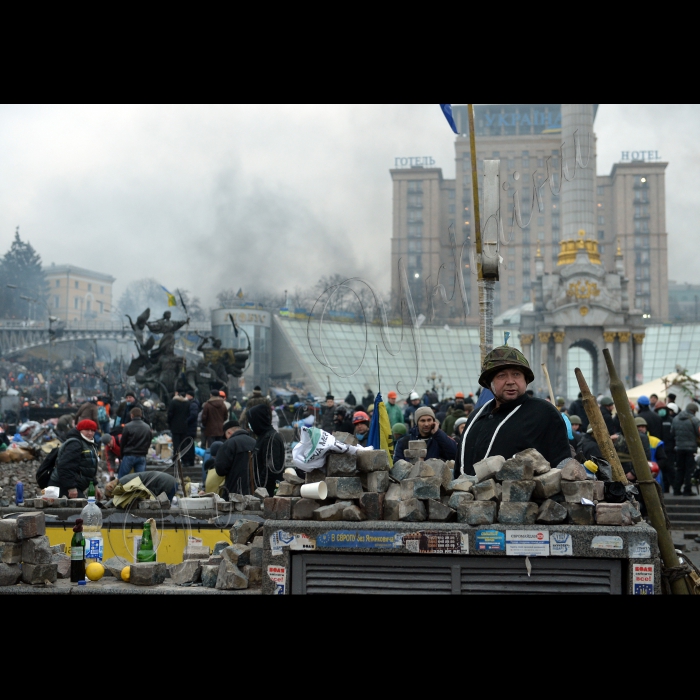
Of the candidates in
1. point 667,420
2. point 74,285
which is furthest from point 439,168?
point 667,420

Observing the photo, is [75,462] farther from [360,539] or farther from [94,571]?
[360,539]

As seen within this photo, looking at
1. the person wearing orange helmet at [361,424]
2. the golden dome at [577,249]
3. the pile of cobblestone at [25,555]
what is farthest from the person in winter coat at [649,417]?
the golden dome at [577,249]

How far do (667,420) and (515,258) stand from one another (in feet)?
289

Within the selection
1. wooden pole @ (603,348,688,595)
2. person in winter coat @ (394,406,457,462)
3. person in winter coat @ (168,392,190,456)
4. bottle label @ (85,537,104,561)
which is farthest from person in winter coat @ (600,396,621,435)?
bottle label @ (85,537,104,561)

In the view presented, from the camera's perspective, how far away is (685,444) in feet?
43.2

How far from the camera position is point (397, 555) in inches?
146

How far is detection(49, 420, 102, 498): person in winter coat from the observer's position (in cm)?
832

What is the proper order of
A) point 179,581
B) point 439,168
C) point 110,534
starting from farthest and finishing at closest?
point 439,168 < point 110,534 < point 179,581

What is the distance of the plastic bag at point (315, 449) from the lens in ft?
12.8

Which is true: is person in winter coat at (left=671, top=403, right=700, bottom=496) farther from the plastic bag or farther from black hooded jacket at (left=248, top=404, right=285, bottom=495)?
the plastic bag

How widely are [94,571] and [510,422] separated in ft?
7.65

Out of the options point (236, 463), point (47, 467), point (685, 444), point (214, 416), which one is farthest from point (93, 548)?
point (685, 444)

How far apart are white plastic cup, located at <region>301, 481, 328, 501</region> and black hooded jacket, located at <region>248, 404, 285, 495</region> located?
4.29m
